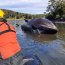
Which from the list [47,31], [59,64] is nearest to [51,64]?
[59,64]

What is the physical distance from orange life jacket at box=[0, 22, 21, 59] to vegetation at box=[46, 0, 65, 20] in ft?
316

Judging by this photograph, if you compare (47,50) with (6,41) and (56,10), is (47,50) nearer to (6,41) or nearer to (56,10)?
(6,41)

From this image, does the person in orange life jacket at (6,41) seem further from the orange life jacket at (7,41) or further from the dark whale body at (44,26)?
the dark whale body at (44,26)

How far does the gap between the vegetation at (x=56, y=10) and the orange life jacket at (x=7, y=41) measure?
9617 centimetres

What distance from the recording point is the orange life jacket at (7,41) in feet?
24.5

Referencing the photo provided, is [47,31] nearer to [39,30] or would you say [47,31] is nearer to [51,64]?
[39,30]

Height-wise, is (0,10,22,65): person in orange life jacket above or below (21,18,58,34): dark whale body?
above

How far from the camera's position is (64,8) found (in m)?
108

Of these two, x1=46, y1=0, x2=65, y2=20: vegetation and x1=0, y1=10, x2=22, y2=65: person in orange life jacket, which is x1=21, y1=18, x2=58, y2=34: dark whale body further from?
x1=46, y1=0, x2=65, y2=20: vegetation

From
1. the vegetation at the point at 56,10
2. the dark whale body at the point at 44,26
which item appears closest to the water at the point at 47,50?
the dark whale body at the point at 44,26

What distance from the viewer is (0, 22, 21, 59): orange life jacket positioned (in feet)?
24.5

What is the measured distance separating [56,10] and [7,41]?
103394mm

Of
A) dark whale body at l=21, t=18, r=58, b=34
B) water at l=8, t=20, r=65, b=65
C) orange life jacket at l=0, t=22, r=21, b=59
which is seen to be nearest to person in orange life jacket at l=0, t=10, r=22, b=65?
orange life jacket at l=0, t=22, r=21, b=59

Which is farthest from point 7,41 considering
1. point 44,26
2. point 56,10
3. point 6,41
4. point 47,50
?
point 56,10
